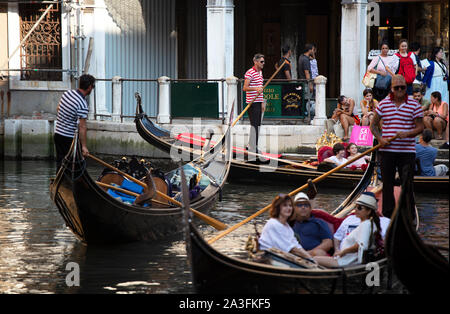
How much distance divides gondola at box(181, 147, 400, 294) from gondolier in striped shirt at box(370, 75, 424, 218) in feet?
3.90

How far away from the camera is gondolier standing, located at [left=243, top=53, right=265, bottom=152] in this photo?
8977mm

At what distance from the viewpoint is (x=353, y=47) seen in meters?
10.6

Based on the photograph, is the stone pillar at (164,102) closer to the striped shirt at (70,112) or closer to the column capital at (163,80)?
the column capital at (163,80)

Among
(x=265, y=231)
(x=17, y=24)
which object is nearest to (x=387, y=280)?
(x=265, y=231)

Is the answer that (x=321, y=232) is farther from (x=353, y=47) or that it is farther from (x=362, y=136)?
(x=353, y=47)

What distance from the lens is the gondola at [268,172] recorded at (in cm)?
803

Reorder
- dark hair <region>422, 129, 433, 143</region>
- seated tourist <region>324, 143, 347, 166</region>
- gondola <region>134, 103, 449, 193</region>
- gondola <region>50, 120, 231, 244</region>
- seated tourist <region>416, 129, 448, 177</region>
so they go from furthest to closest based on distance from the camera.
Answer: seated tourist <region>324, 143, 347, 166</region> < gondola <region>134, 103, 449, 193</region> < seated tourist <region>416, 129, 448, 177</region> < dark hair <region>422, 129, 433, 143</region> < gondola <region>50, 120, 231, 244</region>


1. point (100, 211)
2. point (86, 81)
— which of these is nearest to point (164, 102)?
point (86, 81)

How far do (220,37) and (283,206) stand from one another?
6805 mm

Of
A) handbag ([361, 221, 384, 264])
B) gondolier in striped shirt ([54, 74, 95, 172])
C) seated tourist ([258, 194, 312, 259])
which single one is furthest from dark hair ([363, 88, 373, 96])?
seated tourist ([258, 194, 312, 259])

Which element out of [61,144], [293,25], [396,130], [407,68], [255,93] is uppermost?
[293,25]

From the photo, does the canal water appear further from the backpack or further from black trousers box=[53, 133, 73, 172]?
the backpack

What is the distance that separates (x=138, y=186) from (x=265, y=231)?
2390 millimetres

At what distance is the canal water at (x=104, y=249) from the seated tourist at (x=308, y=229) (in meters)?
0.28
